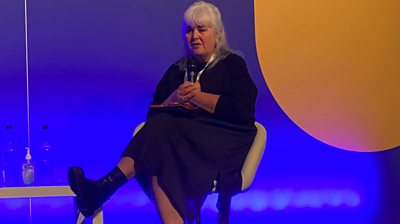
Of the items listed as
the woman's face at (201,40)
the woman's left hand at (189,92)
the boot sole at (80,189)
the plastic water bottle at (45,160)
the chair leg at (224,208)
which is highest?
the woman's face at (201,40)

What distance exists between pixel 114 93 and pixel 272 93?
96cm

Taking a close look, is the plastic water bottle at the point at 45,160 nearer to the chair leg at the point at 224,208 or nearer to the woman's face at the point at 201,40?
the woman's face at the point at 201,40

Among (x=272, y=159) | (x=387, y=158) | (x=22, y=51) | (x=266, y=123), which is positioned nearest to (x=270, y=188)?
(x=272, y=159)

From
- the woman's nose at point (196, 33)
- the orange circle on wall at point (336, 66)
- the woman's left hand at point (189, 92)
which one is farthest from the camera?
the orange circle on wall at point (336, 66)

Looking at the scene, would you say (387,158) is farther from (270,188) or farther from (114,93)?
(114,93)

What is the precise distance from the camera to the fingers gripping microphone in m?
2.83

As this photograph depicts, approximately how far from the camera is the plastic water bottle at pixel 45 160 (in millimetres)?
3266

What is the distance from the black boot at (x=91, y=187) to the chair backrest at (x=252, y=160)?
21.6 inches

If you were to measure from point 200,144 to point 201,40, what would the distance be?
552 millimetres

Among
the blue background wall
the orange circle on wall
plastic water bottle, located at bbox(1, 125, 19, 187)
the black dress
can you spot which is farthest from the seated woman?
plastic water bottle, located at bbox(1, 125, 19, 187)

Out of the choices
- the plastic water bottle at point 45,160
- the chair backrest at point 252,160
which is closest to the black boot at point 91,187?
the chair backrest at point 252,160

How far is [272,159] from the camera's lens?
3516mm

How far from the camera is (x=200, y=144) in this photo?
2525 millimetres

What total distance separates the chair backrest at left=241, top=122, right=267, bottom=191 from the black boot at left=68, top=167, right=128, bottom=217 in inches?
21.6
